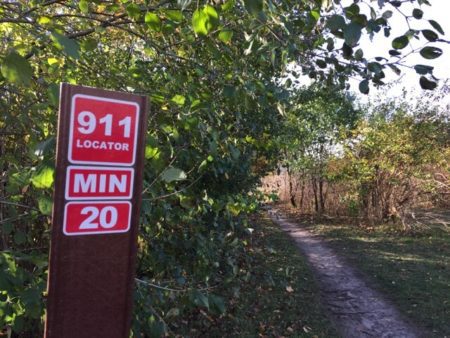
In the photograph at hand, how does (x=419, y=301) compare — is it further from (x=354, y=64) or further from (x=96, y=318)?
(x=96, y=318)

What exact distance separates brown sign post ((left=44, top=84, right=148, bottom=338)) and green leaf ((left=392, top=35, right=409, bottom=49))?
1.09 metres

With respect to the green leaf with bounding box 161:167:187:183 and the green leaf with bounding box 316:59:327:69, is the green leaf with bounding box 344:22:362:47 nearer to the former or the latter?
the green leaf with bounding box 161:167:187:183

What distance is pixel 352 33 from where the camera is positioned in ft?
5.38

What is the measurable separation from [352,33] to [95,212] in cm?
101

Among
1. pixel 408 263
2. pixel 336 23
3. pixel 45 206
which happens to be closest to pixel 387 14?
pixel 336 23

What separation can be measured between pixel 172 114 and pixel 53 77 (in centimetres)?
97

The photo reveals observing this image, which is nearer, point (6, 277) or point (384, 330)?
point (6, 277)

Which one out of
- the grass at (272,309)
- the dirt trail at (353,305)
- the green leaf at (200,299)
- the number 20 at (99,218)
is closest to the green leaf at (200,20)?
the number 20 at (99,218)

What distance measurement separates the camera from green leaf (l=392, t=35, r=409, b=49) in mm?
1972

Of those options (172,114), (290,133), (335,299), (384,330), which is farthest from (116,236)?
(290,133)

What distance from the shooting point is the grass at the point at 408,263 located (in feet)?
21.9

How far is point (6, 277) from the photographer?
1973 millimetres

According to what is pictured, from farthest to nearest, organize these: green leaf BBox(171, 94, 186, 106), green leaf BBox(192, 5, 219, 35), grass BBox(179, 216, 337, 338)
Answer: grass BBox(179, 216, 337, 338) < green leaf BBox(171, 94, 186, 106) < green leaf BBox(192, 5, 219, 35)

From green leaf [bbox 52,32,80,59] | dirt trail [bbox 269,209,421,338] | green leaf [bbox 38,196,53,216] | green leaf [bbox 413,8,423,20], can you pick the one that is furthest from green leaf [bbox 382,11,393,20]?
dirt trail [bbox 269,209,421,338]
